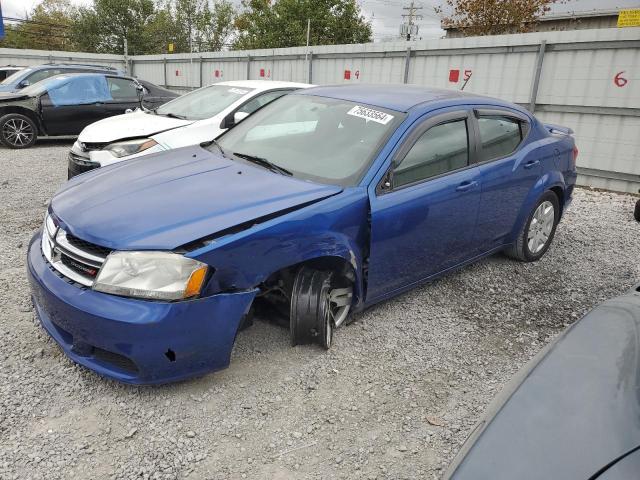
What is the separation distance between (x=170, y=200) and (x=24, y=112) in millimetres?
8485

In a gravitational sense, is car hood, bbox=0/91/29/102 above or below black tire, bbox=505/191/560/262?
above

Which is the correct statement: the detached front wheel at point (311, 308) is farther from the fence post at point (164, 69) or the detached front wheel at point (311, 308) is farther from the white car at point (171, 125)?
the fence post at point (164, 69)

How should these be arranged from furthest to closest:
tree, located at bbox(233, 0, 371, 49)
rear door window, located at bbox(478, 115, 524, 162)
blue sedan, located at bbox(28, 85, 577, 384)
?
1. tree, located at bbox(233, 0, 371, 49)
2. rear door window, located at bbox(478, 115, 524, 162)
3. blue sedan, located at bbox(28, 85, 577, 384)

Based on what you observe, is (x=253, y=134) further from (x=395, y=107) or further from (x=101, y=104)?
(x=101, y=104)

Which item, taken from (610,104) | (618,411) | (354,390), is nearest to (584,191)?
(610,104)

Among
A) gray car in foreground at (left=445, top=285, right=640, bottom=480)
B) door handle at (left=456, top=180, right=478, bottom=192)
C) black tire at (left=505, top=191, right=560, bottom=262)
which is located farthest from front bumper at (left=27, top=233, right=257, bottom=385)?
black tire at (left=505, top=191, right=560, bottom=262)

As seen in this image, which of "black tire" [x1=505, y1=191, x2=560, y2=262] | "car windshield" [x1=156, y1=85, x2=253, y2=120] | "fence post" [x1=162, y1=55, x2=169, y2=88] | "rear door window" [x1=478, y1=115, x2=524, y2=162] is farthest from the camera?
"fence post" [x1=162, y1=55, x2=169, y2=88]

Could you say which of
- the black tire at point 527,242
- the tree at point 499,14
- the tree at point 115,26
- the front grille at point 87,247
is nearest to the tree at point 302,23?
the tree at point 115,26

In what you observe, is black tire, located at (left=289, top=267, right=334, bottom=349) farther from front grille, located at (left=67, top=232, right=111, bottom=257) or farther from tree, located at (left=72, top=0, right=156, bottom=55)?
tree, located at (left=72, top=0, right=156, bottom=55)

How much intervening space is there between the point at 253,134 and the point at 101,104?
25.2 feet

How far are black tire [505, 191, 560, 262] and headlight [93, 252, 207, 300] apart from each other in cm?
310

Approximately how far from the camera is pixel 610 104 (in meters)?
7.73

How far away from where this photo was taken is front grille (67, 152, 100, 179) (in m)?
5.61

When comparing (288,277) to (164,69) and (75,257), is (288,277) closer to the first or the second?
(75,257)
